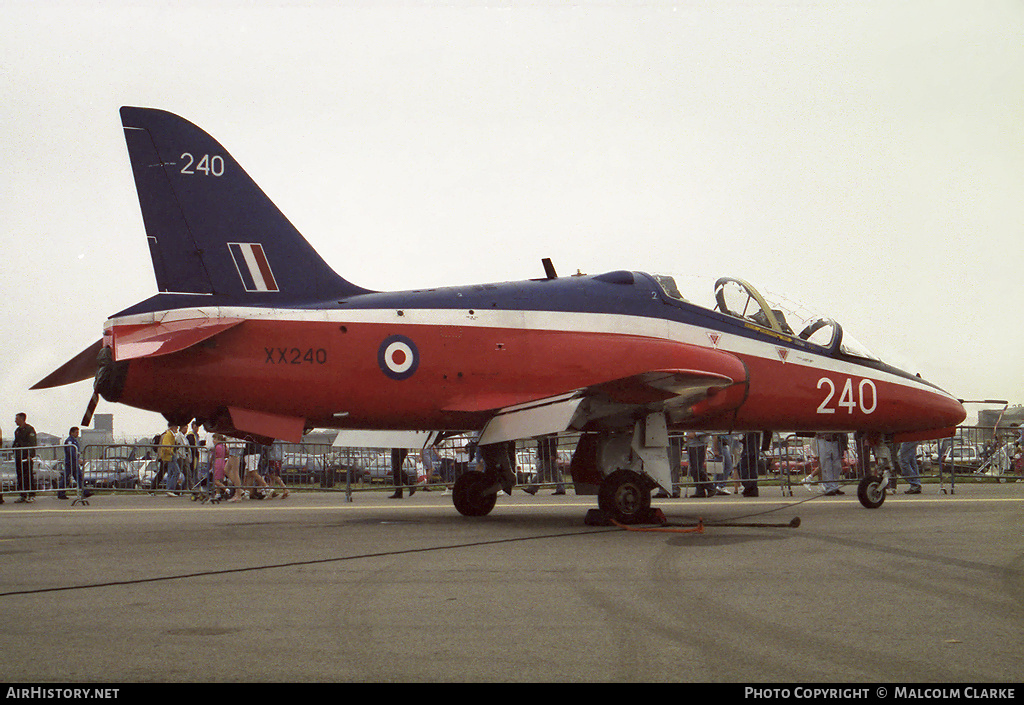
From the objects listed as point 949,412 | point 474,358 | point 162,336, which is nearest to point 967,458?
point 949,412

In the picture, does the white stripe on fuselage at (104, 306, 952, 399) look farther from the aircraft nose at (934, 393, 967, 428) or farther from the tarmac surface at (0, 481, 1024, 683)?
the tarmac surface at (0, 481, 1024, 683)

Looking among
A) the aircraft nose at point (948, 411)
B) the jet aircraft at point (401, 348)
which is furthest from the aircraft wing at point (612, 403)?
the aircraft nose at point (948, 411)

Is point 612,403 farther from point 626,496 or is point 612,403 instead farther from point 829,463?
point 829,463

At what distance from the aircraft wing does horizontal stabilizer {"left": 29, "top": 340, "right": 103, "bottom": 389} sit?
4.94 m

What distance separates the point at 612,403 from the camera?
11.3 meters

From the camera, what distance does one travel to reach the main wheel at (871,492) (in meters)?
13.6

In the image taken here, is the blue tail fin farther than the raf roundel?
No

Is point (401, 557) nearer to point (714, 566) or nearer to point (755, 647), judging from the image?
point (714, 566)

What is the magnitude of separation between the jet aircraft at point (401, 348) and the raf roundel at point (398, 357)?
19 millimetres

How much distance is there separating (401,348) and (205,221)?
9.28 ft

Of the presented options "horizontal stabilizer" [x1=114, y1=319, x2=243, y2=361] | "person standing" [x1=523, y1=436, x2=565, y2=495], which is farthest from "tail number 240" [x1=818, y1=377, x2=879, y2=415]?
"horizontal stabilizer" [x1=114, y1=319, x2=243, y2=361]

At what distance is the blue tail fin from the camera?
10891 mm

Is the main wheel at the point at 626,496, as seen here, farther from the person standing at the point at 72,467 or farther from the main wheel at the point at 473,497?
the person standing at the point at 72,467
